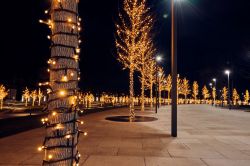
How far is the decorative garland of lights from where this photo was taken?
2736 mm

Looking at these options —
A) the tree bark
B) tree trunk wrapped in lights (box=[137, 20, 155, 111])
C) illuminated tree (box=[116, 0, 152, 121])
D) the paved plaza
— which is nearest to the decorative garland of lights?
the tree bark

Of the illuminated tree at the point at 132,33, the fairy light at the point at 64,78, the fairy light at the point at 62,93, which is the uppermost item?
the illuminated tree at the point at 132,33

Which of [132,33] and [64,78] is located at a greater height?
[132,33]

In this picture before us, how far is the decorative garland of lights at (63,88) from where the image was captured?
8.98 feet

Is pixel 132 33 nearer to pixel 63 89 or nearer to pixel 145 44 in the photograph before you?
pixel 145 44

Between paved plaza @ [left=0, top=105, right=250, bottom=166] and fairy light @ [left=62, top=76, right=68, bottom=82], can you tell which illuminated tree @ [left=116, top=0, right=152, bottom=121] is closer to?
paved plaza @ [left=0, top=105, right=250, bottom=166]

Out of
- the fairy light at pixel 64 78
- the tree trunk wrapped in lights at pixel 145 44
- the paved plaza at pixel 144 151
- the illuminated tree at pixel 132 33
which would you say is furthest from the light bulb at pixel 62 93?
the tree trunk wrapped in lights at pixel 145 44

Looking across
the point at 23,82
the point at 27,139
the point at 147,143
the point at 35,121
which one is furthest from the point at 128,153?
the point at 23,82

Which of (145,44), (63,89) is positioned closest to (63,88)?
(63,89)

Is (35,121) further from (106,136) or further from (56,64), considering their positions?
(56,64)

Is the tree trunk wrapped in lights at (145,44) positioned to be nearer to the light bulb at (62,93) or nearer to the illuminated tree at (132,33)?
Answer: the illuminated tree at (132,33)

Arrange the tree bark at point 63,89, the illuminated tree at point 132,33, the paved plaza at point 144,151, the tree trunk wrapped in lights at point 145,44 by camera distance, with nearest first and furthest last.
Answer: the tree bark at point 63,89, the paved plaza at point 144,151, the illuminated tree at point 132,33, the tree trunk wrapped in lights at point 145,44

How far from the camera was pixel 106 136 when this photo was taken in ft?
39.2

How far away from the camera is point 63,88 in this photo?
2.81 m
